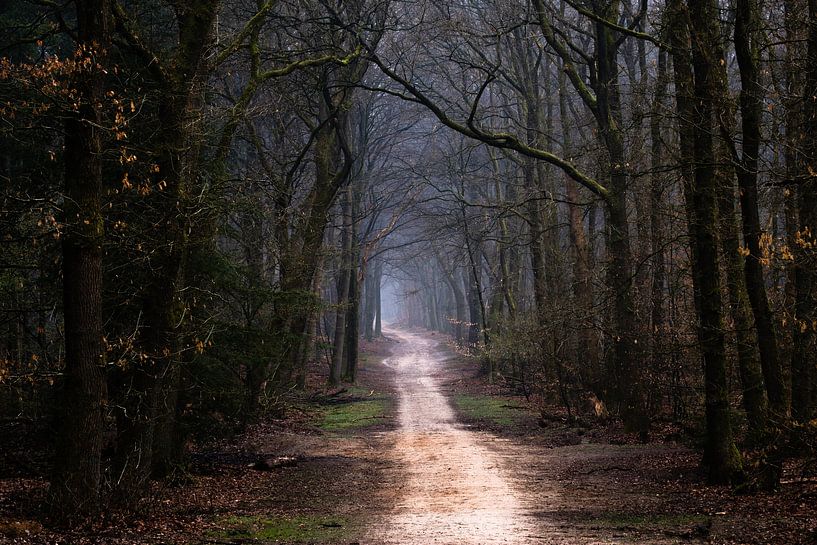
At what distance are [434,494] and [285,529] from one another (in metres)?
2.97

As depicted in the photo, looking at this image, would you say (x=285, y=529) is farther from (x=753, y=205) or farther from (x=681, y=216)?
(x=681, y=216)

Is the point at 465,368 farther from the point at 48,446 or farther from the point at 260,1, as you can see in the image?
the point at 48,446

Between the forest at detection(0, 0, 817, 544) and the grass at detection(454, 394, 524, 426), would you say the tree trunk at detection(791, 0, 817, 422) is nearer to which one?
the forest at detection(0, 0, 817, 544)

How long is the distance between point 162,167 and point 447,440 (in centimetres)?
949

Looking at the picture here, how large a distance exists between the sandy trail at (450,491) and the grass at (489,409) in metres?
0.78

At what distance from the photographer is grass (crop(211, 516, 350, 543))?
28.0 feet

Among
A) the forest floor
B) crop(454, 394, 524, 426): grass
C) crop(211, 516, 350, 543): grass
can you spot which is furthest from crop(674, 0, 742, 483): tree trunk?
crop(454, 394, 524, 426): grass

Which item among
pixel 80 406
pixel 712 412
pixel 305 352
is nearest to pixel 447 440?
pixel 305 352

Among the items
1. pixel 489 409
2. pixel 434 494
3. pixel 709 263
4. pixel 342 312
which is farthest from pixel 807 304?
pixel 342 312

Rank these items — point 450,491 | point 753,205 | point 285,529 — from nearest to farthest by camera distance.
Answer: point 285,529 → point 753,205 → point 450,491

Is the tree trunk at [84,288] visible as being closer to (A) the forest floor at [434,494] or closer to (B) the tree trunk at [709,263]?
(A) the forest floor at [434,494]

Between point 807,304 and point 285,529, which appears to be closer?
point 285,529

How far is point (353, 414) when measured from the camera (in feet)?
73.8

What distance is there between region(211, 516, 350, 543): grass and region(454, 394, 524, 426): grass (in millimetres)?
11608
